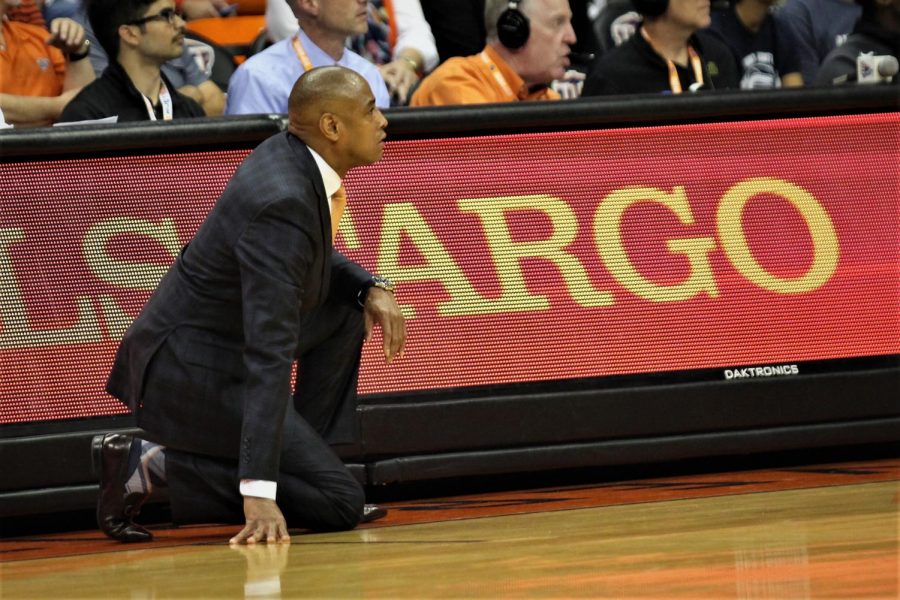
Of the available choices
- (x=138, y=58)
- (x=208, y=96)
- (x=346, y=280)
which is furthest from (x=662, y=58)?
(x=346, y=280)

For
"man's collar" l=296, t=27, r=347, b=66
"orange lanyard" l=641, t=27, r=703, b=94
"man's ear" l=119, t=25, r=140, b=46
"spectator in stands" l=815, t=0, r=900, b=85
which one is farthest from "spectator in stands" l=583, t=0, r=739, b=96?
"man's ear" l=119, t=25, r=140, b=46

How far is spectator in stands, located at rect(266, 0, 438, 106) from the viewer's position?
22.6ft

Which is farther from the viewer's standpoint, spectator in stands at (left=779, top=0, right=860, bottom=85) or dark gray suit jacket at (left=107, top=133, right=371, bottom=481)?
spectator in stands at (left=779, top=0, right=860, bottom=85)

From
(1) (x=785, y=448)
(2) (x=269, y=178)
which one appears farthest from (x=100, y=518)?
(1) (x=785, y=448)

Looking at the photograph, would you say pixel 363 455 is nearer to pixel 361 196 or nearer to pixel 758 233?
pixel 361 196

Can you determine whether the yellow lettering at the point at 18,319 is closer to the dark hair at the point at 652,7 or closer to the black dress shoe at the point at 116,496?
the black dress shoe at the point at 116,496

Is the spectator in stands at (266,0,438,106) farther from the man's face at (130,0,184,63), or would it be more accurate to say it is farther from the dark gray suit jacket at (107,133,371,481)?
the dark gray suit jacket at (107,133,371,481)

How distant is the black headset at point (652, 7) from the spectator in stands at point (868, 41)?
761mm

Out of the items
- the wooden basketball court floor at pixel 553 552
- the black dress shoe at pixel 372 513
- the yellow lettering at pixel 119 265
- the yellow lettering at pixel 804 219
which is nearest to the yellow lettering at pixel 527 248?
the yellow lettering at pixel 804 219

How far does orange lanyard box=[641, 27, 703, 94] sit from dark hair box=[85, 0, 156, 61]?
2105 mm

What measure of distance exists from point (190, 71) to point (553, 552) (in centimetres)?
382

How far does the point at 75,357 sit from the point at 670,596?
2722 millimetres

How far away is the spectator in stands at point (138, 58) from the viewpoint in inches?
233

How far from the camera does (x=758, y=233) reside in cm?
559
